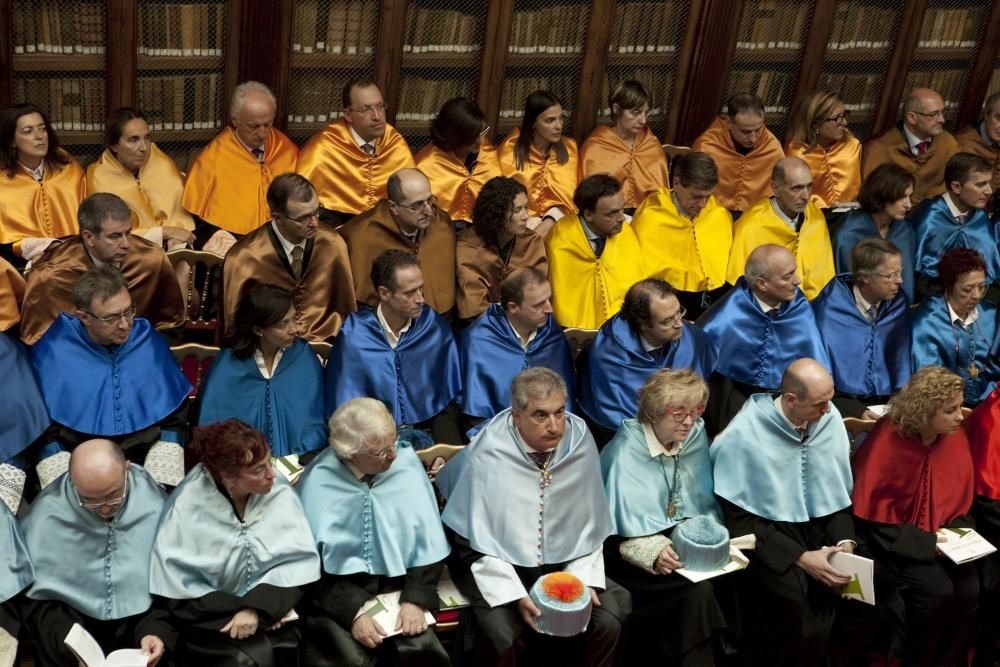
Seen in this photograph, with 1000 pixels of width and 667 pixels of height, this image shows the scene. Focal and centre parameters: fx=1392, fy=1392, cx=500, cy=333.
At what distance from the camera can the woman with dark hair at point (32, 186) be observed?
705 cm

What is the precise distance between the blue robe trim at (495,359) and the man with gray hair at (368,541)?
3.37ft

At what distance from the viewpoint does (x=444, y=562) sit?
18.3ft

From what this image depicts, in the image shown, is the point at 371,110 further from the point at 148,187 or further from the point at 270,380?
the point at 270,380

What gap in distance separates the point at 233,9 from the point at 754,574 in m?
4.24

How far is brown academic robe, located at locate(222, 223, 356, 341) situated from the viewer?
672 cm

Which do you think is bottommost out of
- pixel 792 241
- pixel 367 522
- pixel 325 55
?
pixel 367 522

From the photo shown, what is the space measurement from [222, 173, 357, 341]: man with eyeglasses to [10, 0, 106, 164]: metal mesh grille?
158 cm

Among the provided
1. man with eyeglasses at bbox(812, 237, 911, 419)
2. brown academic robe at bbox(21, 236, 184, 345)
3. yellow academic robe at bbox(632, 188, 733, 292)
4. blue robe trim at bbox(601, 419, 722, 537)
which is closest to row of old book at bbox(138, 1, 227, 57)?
brown academic robe at bbox(21, 236, 184, 345)

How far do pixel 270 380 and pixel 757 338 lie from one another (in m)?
2.45

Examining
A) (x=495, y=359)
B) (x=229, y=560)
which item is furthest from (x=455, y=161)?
(x=229, y=560)

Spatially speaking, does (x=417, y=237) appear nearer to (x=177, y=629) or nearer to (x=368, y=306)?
(x=368, y=306)

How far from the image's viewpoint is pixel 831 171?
28.5ft

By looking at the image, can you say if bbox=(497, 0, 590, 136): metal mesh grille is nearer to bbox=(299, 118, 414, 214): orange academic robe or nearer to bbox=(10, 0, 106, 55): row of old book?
bbox=(299, 118, 414, 214): orange academic robe

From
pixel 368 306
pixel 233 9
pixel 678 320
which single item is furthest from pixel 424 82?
pixel 678 320
